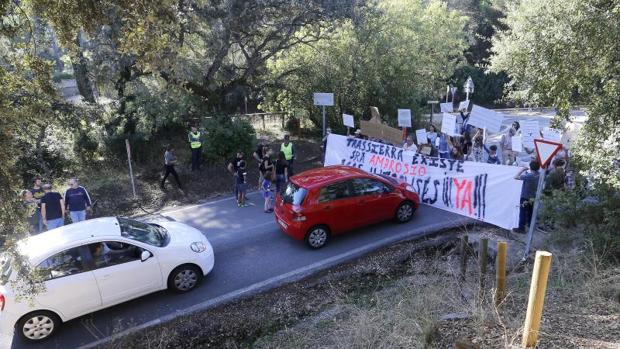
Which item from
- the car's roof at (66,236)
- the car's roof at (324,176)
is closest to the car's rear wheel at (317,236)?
the car's roof at (324,176)

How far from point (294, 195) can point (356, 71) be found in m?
10.6

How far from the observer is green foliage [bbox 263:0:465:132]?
18.4 metres

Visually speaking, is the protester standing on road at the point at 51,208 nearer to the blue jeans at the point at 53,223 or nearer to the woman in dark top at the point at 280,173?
the blue jeans at the point at 53,223

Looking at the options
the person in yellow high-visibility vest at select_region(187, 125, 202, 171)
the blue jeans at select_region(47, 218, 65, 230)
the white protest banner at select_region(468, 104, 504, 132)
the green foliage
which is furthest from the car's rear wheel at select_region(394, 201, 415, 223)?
the green foliage

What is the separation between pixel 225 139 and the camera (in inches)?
627

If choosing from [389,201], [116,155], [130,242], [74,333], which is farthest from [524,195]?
[116,155]

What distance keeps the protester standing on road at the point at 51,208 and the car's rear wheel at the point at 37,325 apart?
12.1ft

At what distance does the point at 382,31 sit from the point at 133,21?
14.4m

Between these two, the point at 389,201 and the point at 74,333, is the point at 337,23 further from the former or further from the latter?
the point at 74,333

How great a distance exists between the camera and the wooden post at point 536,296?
3.99 metres

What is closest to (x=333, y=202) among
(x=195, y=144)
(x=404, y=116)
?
(x=195, y=144)

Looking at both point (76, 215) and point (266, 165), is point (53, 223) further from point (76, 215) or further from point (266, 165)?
point (266, 165)

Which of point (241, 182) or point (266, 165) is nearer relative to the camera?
point (266, 165)

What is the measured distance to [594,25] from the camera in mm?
6844
